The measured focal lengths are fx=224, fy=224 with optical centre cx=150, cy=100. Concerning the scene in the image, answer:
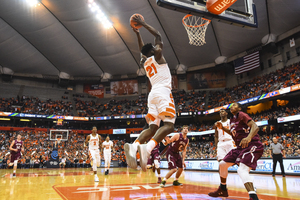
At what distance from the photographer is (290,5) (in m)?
22.6

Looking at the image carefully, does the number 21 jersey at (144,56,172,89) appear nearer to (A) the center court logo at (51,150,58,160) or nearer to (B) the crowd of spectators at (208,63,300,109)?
(B) the crowd of spectators at (208,63,300,109)

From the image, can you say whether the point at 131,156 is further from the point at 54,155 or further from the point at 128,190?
the point at 54,155

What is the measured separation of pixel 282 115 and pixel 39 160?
2500 centimetres

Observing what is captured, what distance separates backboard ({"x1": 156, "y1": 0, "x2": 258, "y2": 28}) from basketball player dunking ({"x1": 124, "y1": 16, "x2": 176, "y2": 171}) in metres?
4.48

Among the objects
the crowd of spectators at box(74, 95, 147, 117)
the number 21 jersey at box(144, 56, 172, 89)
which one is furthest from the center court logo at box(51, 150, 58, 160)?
the number 21 jersey at box(144, 56, 172, 89)

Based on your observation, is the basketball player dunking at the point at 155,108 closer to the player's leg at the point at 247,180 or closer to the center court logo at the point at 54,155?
the player's leg at the point at 247,180

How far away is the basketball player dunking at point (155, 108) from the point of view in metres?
3.59

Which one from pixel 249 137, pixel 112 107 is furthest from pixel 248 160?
pixel 112 107

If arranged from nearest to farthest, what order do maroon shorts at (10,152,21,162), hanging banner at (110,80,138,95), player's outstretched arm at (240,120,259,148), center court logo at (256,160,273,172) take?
player's outstretched arm at (240,120,259,148)
maroon shorts at (10,152,21,162)
center court logo at (256,160,273,172)
hanging banner at (110,80,138,95)

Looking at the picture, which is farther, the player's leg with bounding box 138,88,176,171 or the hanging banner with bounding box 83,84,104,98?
the hanging banner with bounding box 83,84,104,98

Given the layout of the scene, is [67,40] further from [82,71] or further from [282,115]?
[282,115]

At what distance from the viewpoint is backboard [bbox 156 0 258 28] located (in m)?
8.34

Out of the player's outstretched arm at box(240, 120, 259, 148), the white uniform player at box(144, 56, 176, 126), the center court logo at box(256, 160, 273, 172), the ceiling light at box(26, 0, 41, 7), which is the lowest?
the center court logo at box(256, 160, 273, 172)

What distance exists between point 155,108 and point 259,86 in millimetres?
27198
